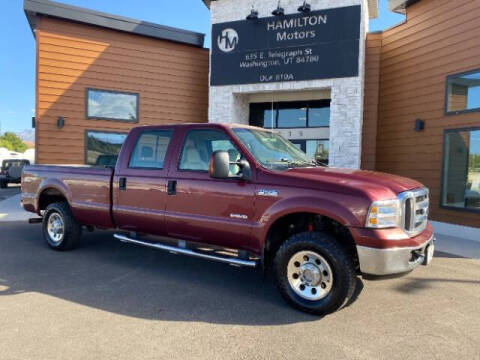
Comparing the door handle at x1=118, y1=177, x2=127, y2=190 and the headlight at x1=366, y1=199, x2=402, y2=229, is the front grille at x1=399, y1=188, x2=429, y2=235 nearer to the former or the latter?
the headlight at x1=366, y1=199, x2=402, y2=229

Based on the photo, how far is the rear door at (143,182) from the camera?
495cm

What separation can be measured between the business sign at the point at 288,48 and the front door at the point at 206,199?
731 centimetres

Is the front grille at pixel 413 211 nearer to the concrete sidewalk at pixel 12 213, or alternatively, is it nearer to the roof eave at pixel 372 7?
the concrete sidewalk at pixel 12 213

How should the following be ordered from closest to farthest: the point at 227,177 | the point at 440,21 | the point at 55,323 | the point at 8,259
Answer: the point at 55,323
the point at 227,177
the point at 8,259
the point at 440,21

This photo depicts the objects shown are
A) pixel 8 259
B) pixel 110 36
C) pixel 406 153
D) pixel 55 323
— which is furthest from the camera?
pixel 110 36

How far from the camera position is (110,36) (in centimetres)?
1198

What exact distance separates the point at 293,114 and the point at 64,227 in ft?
30.1

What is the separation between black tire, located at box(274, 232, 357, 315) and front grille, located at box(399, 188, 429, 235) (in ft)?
2.25

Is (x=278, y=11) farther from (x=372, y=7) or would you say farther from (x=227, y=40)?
(x=372, y=7)

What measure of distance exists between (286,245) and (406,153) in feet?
25.7

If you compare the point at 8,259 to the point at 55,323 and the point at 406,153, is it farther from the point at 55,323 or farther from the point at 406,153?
the point at 406,153

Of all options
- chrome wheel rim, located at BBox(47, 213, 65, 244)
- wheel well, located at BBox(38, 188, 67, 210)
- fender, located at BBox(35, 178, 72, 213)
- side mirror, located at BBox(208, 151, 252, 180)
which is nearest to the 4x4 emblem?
side mirror, located at BBox(208, 151, 252, 180)

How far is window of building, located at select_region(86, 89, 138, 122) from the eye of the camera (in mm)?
11859

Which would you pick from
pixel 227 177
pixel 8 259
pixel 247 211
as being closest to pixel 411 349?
pixel 247 211
